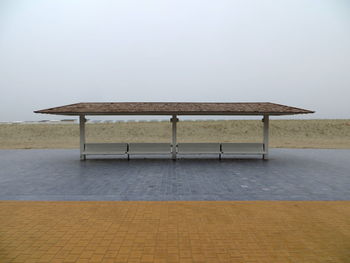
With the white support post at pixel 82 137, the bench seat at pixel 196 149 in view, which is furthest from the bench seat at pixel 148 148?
the white support post at pixel 82 137

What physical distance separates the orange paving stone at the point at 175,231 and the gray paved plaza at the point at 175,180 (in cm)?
62

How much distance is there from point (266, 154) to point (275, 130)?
26964mm

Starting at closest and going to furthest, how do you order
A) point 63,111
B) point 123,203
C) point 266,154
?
point 123,203, point 63,111, point 266,154

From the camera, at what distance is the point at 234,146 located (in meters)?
13.1

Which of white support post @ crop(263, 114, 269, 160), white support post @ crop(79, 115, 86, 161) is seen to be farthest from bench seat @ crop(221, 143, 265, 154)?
white support post @ crop(79, 115, 86, 161)

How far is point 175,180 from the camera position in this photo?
8453 millimetres

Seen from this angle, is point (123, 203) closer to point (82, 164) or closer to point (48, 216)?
point (48, 216)

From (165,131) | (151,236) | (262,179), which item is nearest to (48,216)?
(151,236)

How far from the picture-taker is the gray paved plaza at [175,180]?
22.4 ft

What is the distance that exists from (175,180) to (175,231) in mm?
3840

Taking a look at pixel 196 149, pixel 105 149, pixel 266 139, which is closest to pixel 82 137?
pixel 105 149

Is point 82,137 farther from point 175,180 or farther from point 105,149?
point 175,180

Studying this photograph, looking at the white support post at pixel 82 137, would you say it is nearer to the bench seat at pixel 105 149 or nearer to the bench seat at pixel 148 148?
the bench seat at pixel 105 149

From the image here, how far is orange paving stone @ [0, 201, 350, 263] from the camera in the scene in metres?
3.83
